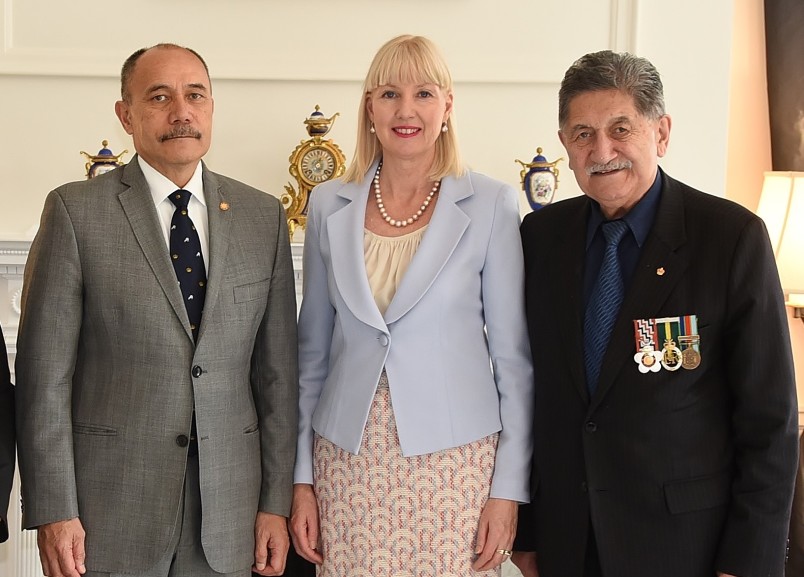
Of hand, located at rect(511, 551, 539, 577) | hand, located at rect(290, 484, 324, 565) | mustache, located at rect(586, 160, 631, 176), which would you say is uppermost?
mustache, located at rect(586, 160, 631, 176)

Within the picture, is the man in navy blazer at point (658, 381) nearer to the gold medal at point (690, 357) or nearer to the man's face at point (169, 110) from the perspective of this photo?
the gold medal at point (690, 357)

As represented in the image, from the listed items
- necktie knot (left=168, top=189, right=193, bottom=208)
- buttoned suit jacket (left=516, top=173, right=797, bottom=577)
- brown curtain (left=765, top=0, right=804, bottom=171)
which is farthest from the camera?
brown curtain (left=765, top=0, right=804, bottom=171)

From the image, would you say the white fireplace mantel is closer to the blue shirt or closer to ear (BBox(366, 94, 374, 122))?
ear (BBox(366, 94, 374, 122))

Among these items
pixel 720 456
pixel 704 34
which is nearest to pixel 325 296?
pixel 720 456

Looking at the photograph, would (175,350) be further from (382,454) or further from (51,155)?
(51,155)

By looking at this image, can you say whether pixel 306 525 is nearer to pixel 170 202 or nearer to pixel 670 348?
pixel 170 202

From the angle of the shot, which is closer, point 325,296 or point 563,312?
point 563,312

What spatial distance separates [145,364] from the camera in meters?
1.83

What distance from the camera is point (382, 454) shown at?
1915 mm

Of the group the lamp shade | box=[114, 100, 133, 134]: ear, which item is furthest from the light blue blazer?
the lamp shade

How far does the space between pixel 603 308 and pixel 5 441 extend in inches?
47.1

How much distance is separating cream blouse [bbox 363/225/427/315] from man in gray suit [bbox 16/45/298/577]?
0.24 m

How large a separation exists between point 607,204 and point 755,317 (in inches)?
14.6

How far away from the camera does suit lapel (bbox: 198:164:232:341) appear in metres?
1.87
